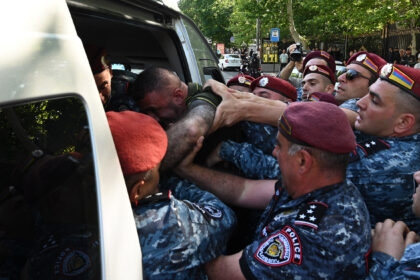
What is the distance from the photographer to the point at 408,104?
78.9 inches

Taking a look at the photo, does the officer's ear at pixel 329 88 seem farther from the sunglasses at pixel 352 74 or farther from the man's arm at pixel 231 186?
the man's arm at pixel 231 186

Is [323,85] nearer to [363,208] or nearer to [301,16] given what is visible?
[363,208]

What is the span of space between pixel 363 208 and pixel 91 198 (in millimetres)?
1064

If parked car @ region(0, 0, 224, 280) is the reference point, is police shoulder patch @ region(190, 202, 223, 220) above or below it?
below

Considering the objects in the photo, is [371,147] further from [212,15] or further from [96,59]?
[212,15]

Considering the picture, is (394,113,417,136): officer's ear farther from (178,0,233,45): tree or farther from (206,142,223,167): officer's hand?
(178,0,233,45): tree

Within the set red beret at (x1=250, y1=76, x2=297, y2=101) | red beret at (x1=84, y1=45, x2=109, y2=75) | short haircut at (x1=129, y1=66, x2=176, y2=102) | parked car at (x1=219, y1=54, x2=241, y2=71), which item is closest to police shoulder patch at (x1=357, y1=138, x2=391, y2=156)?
red beret at (x1=250, y1=76, x2=297, y2=101)

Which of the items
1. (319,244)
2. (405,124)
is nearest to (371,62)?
(405,124)

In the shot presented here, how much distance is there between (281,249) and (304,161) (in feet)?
1.18

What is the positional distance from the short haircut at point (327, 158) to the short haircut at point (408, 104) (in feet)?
2.66

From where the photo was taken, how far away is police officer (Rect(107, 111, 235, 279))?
1.18 metres

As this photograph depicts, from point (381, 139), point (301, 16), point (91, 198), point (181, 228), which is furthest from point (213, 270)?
point (301, 16)

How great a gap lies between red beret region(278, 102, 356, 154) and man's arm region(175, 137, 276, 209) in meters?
0.49

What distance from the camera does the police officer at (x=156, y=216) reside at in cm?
118
